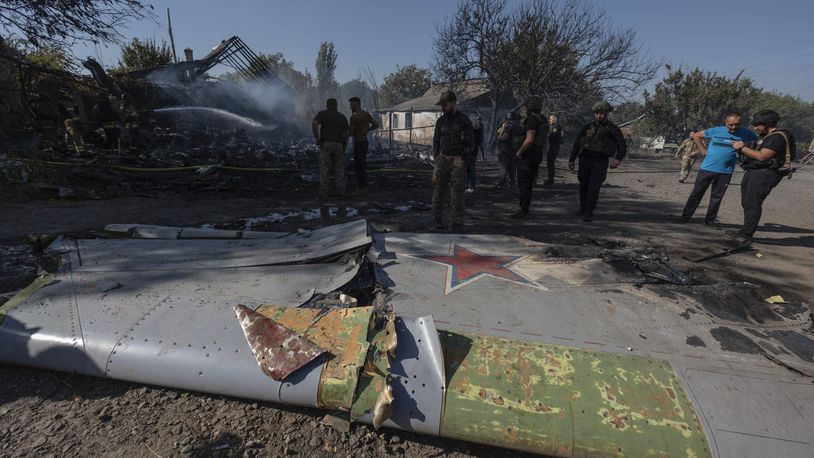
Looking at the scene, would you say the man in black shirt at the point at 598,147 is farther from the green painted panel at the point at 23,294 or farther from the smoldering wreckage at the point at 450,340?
the green painted panel at the point at 23,294

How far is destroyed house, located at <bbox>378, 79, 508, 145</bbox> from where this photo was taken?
19094 mm

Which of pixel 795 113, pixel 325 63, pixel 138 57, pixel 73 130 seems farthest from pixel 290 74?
pixel 795 113

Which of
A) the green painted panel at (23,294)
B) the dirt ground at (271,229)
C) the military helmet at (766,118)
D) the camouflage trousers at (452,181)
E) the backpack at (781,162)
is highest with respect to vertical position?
the military helmet at (766,118)

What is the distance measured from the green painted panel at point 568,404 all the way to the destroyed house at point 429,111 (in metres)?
8.84

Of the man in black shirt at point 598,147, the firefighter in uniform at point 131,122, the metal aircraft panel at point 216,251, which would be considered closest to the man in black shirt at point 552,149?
the man in black shirt at point 598,147

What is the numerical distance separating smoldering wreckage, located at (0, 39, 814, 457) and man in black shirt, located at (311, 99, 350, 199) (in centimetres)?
416

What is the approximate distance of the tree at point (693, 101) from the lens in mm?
24516

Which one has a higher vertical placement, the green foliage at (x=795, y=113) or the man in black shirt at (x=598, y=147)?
the green foliage at (x=795, y=113)

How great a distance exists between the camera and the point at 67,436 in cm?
190

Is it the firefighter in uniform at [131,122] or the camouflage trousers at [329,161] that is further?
the firefighter in uniform at [131,122]

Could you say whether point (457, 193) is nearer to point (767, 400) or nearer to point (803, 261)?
point (767, 400)

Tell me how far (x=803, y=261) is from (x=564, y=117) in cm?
1536

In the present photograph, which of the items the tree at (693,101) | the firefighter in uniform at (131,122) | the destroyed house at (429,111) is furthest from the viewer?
the tree at (693,101)

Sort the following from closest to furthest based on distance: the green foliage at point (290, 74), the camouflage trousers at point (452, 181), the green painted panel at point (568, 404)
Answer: the green painted panel at point (568, 404) → the camouflage trousers at point (452, 181) → the green foliage at point (290, 74)
